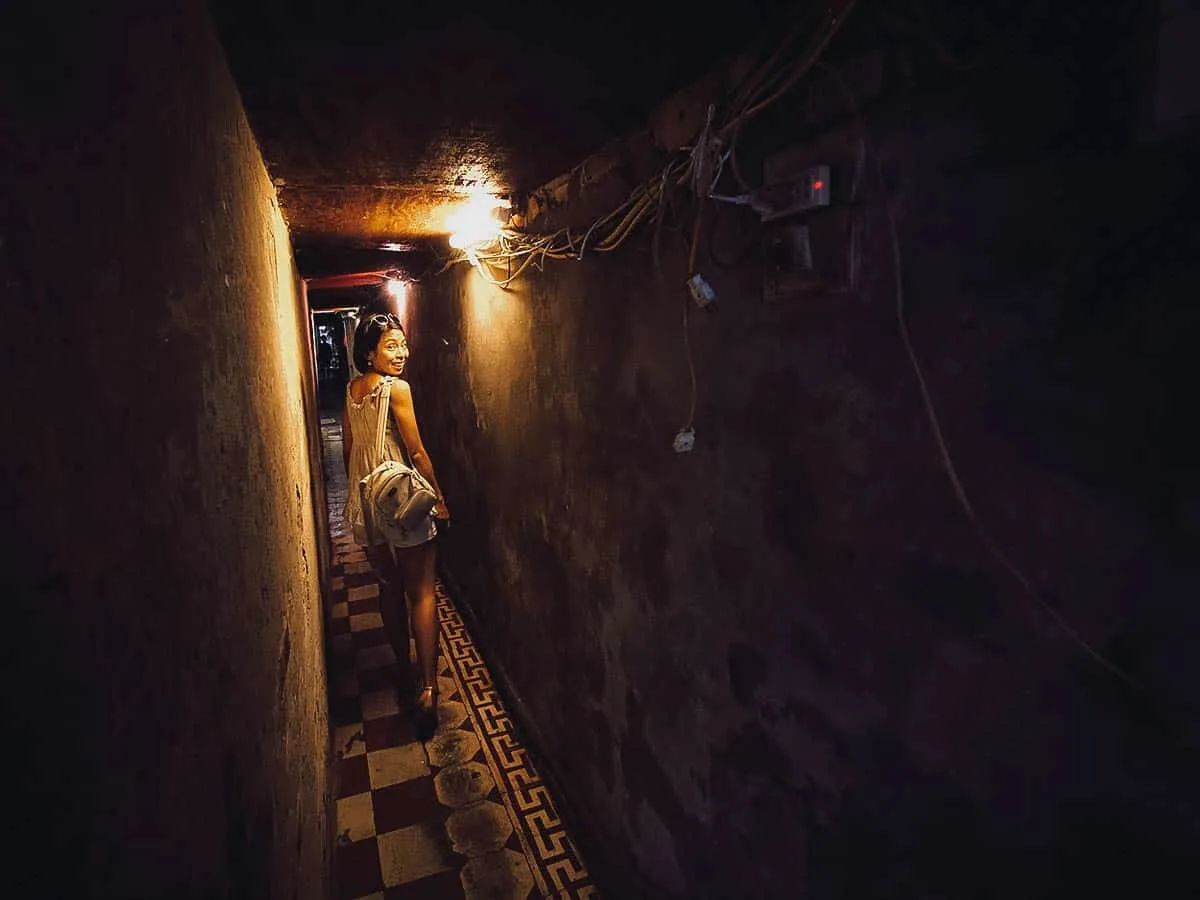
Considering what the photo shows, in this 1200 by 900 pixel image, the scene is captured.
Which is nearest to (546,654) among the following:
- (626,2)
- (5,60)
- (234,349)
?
(234,349)

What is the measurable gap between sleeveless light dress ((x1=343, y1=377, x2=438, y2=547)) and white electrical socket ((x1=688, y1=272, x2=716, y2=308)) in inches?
106

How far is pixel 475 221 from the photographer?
144 inches

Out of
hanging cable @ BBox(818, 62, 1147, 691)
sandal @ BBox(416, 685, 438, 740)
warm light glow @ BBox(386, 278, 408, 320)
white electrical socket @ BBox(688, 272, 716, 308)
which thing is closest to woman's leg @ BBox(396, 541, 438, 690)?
sandal @ BBox(416, 685, 438, 740)

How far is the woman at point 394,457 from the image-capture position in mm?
3912

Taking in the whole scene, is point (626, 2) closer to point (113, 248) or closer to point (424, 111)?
point (424, 111)

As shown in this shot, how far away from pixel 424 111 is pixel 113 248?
4.71 feet

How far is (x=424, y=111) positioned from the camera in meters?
1.89

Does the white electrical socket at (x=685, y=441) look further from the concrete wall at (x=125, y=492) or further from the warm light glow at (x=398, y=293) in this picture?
the warm light glow at (x=398, y=293)

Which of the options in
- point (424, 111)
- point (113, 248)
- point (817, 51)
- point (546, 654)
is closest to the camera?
point (113, 248)

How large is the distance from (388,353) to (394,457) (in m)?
0.68

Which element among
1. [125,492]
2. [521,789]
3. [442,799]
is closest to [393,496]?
[442,799]

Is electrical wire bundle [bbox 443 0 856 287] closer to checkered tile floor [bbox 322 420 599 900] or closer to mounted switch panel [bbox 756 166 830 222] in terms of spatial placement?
mounted switch panel [bbox 756 166 830 222]

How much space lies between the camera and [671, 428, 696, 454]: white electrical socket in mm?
1838

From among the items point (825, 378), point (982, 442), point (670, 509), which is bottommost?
point (670, 509)
